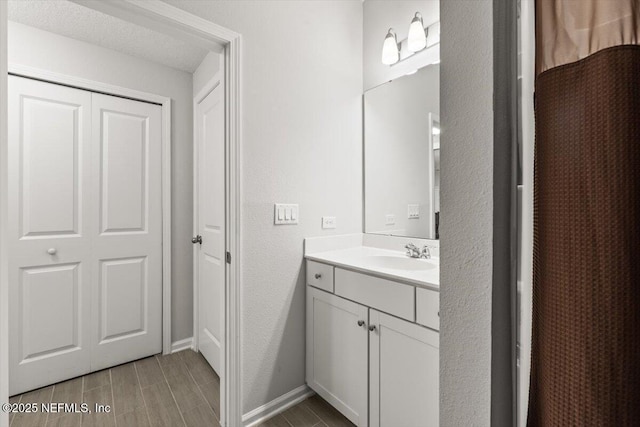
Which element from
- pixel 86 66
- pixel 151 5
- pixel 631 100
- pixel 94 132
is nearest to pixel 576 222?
pixel 631 100

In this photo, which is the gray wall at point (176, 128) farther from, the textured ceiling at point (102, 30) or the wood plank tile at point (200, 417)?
the wood plank tile at point (200, 417)

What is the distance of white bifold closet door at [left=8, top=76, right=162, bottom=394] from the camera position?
1955 mm

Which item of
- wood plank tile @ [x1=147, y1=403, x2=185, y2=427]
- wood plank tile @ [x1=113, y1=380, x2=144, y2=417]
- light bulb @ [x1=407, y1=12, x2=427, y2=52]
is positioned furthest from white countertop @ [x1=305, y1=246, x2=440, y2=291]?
wood plank tile @ [x1=113, y1=380, x2=144, y2=417]

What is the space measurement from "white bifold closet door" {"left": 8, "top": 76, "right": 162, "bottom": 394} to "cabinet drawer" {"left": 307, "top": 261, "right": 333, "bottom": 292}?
4.61 feet

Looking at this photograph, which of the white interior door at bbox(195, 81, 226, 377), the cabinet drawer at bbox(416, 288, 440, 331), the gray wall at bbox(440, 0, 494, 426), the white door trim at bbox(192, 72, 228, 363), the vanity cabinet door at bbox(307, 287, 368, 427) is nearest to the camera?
the gray wall at bbox(440, 0, 494, 426)

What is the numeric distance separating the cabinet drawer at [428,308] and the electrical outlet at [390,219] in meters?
0.82

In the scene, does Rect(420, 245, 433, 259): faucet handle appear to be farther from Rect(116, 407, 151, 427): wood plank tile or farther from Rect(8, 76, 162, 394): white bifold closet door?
Rect(8, 76, 162, 394): white bifold closet door

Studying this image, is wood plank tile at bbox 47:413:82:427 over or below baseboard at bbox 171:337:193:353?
below

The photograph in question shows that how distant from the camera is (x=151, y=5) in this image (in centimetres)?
128

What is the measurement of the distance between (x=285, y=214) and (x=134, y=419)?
Answer: 4.68 feet

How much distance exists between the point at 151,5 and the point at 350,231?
1.61 meters

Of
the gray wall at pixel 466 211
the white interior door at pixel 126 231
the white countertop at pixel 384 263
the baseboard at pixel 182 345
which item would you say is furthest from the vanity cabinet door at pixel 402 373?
the white interior door at pixel 126 231

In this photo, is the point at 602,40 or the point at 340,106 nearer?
the point at 602,40

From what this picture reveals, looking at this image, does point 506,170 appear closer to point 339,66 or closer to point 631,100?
point 631,100
